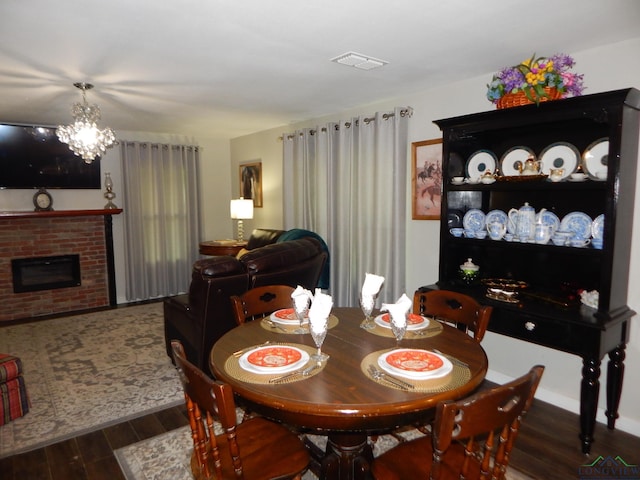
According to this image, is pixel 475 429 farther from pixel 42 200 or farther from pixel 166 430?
pixel 42 200

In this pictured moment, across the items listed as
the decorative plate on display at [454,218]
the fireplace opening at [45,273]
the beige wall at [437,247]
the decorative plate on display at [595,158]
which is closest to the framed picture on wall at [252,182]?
the beige wall at [437,247]

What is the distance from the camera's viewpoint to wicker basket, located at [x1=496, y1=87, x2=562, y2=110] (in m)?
2.38

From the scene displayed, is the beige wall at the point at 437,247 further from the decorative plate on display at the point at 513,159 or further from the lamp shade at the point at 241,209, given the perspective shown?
the lamp shade at the point at 241,209

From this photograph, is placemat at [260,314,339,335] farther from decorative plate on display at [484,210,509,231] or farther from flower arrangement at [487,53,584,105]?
flower arrangement at [487,53,584,105]

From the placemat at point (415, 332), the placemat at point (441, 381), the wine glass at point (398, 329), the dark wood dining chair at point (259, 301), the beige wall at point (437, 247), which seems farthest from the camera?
A: the beige wall at point (437, 247)

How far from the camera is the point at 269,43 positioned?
2.43 m

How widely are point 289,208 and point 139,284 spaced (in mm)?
2421

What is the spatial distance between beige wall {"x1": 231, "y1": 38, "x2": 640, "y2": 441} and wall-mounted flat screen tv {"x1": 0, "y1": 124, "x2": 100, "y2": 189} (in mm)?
3181

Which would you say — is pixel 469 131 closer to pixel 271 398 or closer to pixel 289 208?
pixel 271 398

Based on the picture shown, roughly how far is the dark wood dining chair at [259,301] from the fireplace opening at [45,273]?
12.6 feet

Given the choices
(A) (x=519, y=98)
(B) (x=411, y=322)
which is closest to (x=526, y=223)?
(A) (x=519, y=98)

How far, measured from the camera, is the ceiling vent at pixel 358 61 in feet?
8.72

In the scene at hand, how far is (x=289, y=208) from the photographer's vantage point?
5176mm

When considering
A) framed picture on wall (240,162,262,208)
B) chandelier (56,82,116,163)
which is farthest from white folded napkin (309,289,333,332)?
framed picture on wall (240,162,262,208)
